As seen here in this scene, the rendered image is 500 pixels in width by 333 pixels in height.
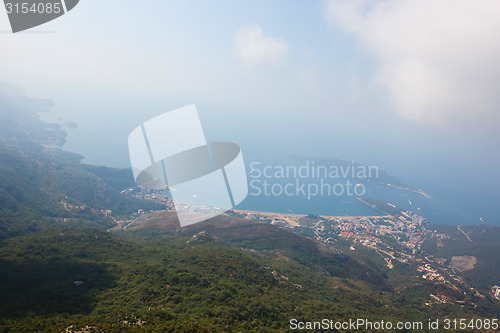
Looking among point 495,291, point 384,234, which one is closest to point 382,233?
point 384,234

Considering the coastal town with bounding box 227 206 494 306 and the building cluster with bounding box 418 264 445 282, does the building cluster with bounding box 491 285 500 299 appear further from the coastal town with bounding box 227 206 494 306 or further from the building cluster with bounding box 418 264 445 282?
the building cluster with bounding box 418 264 445 282

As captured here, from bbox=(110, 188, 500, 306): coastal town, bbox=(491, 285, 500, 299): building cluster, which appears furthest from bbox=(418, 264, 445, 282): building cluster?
bbox=(491, 285, 500, 299): building cluster

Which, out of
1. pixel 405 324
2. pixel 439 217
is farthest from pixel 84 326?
pixel 439 217

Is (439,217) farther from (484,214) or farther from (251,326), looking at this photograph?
(251,326)

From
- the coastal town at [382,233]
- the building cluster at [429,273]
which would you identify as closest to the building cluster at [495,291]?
the coastal town at [382,233]

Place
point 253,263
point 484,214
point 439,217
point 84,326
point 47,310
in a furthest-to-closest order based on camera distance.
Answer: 1. point 484,214
2. point 439,217
3. point 253,263
4. point 47,310
5. point 84,326

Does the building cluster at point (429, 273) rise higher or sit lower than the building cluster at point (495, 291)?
higher

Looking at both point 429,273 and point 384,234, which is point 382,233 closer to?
point 384,234

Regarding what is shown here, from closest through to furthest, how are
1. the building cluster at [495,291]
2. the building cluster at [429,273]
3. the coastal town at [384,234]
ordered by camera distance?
the building cluster at [429,273] → the building cluster at [495,291] → the coastal town at [384,234]

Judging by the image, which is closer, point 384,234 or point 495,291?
point 495,291

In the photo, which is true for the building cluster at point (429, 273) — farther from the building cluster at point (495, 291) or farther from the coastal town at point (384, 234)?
the building cluster at point (495, 291)

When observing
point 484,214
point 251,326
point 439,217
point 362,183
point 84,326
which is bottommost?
point 484,214
